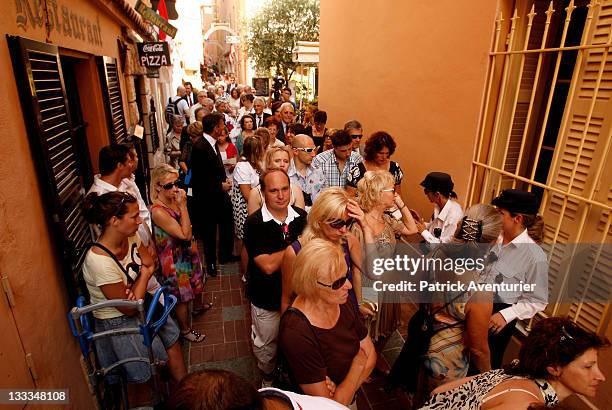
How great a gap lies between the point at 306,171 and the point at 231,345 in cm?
244

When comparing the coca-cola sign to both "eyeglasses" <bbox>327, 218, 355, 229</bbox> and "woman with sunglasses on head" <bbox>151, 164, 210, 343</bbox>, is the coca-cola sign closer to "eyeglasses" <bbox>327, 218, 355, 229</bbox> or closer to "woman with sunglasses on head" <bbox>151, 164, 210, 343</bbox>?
"woman with sunglasses on head" <bbox>151, 164, 210, 343</bbox>

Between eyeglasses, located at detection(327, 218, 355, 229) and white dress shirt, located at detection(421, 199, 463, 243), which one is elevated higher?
eyeglasses, located at detection(327, 218, 355, 229)

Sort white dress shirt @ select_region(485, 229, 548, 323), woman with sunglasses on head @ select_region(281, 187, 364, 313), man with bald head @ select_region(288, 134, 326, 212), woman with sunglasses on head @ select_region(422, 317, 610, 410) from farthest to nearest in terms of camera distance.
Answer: man with bald head @ select_region(288, 134, 326, 212) < white dress shirt @ select_region(485, 229, 548, 323) < woman with sunglasses on head @ select_region(281, 187, 364, 313) < woman with sunglasses on head @ select_region(422, 317, 610, 410)

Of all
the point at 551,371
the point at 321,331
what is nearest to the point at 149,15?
the point at 321,331

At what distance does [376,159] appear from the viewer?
4.52m

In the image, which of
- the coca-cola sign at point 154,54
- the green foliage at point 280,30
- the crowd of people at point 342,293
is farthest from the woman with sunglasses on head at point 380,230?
the green foliage at point 280,30

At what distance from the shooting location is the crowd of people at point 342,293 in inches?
73.4

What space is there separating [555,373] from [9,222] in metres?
3.09

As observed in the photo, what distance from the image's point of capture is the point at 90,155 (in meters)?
4.57

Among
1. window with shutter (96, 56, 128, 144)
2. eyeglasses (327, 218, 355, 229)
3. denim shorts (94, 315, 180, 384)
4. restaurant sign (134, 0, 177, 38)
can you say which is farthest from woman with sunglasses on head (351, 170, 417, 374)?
restaurant sign (134, 0, 177, 38)

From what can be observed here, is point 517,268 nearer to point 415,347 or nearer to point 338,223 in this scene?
point 415,347

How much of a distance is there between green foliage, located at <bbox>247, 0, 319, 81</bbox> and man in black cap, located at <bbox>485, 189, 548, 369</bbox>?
18721 millimetres

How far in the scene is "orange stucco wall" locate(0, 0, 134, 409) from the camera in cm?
200

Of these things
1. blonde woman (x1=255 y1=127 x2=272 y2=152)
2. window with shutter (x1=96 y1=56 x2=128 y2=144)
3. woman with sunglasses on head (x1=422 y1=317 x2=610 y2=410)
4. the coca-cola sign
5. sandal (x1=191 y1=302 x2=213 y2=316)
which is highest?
the coca-cola sign
